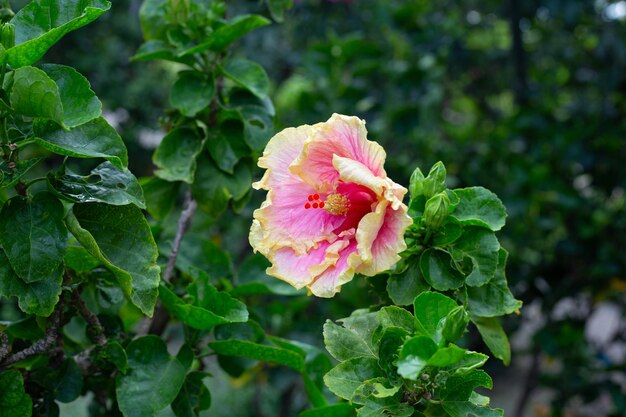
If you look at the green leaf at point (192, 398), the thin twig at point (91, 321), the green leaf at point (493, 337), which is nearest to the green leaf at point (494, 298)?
the green leaf at point (493, 337)

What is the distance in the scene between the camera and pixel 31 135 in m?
0.97

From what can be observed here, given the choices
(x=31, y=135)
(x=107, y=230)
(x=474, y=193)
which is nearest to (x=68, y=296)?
(x=107, y=230)

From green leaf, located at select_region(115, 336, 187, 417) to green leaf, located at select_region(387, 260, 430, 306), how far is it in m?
0.36

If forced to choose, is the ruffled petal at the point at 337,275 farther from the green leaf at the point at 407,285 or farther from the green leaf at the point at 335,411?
the green leaf at the point at 335,411

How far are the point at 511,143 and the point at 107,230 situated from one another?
7.28ft

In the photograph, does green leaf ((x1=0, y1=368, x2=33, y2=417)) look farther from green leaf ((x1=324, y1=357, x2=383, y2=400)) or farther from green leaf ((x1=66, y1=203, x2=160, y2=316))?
green leaf ((x1=324, y1=357, x2=383, y2=400))

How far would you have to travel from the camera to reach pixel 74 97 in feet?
3.16

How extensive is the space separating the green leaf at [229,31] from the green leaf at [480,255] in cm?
55

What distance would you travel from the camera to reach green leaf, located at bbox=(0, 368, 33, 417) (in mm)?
1011

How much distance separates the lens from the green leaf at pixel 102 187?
98 centimetres

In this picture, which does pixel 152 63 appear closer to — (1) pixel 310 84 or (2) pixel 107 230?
(1) pixel 310 84

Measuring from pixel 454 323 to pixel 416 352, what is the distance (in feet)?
0.19

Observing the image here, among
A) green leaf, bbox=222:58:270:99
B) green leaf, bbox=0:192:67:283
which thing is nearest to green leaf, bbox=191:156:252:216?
green leaf, bbox=222:58:270:99

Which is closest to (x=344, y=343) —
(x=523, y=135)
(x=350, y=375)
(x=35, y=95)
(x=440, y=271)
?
(x=350, y=375)
